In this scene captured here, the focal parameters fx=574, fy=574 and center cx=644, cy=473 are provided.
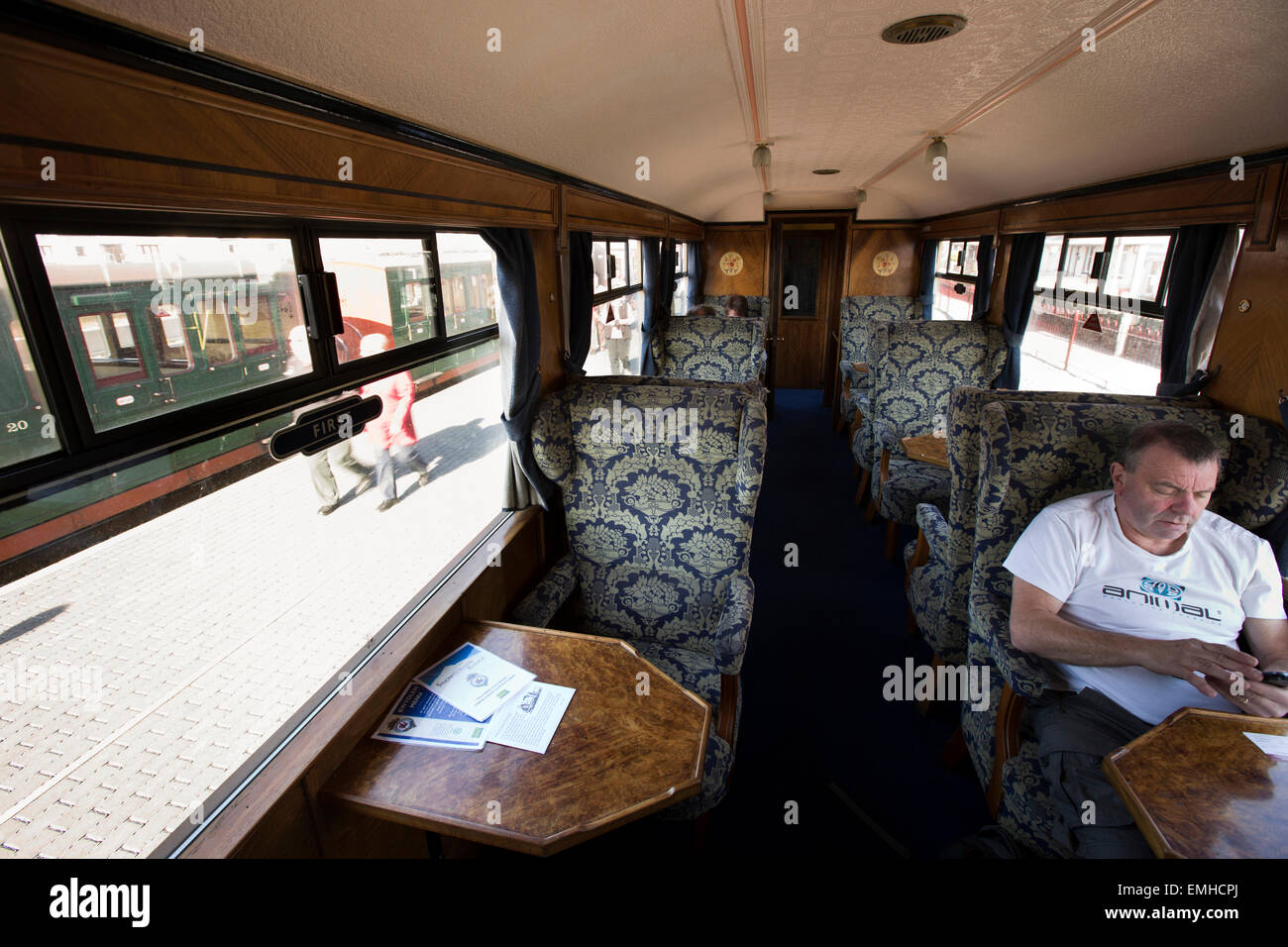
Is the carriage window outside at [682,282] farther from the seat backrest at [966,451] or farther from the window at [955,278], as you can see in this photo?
the seat backrest at [966,451]

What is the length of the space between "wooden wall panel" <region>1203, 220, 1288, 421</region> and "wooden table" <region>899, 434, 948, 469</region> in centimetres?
135

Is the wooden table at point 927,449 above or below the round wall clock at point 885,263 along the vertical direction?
below

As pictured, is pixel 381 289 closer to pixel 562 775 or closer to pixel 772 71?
pixel 562 775

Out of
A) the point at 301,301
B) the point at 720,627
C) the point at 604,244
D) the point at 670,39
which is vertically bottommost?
the point at 720,627

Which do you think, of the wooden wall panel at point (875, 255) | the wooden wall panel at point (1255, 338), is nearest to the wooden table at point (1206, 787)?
the wooden wall panel at point (1255, 338)

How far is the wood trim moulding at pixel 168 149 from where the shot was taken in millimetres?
760

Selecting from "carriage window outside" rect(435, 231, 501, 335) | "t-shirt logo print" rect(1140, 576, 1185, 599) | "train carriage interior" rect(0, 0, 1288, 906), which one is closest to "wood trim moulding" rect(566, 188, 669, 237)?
"train carriage interior" rect(0, 0, 1288, 906)

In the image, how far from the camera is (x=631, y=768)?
4.70 feet

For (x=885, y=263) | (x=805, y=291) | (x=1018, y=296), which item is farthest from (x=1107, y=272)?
(x=805, y=291)

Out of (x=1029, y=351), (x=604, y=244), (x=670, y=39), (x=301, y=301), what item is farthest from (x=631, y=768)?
(x=1029, y=351)

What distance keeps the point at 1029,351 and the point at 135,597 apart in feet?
20.4

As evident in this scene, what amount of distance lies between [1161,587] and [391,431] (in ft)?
11.1

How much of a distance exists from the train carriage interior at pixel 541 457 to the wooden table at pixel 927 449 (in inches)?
1.6
